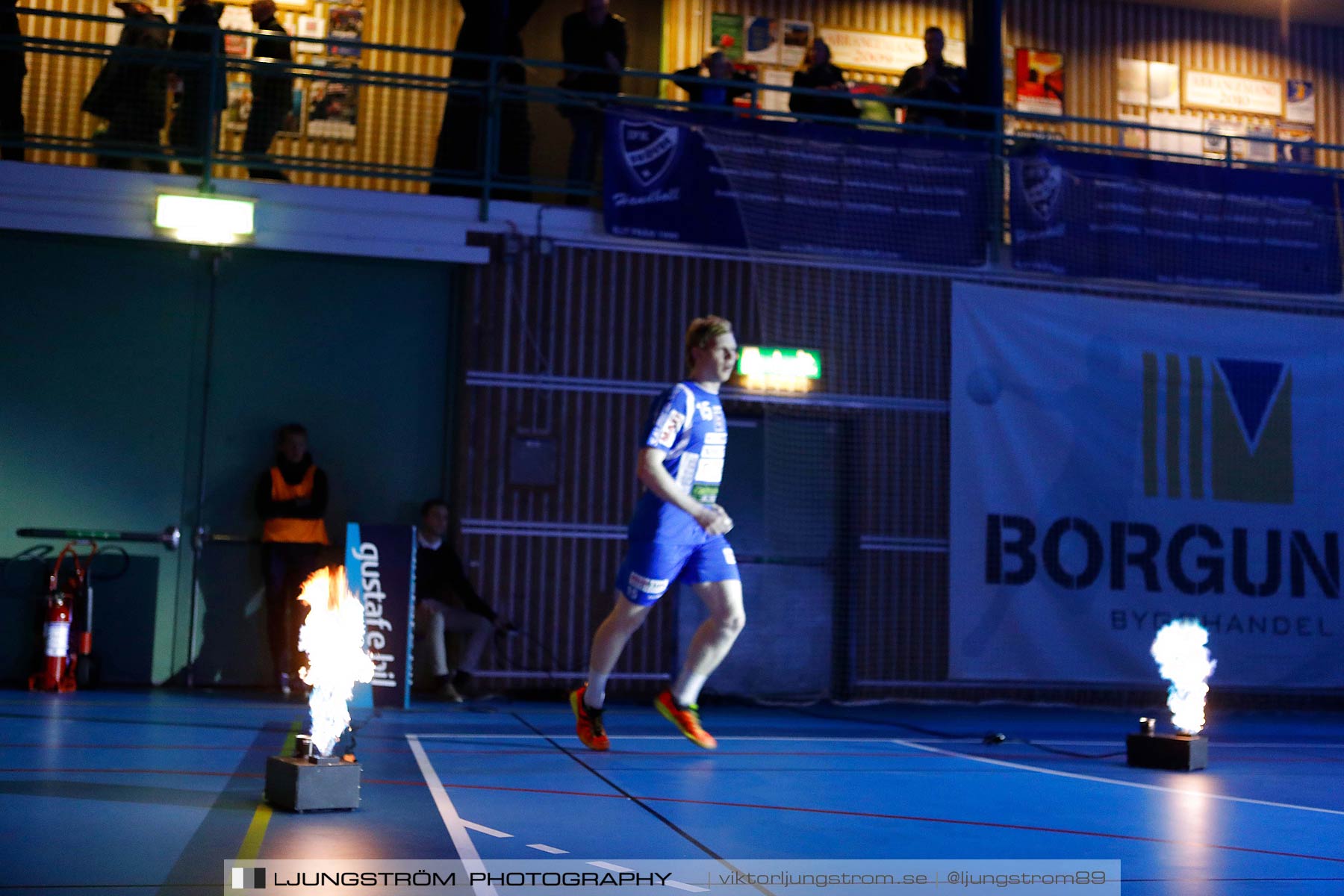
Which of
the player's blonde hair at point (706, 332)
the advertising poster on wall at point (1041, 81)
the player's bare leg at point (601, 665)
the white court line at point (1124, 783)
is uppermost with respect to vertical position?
the advertising poster on wall at point (1041, 81)

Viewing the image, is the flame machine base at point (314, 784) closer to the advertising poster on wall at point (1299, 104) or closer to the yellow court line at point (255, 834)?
the yellow court line at point (255, 834)

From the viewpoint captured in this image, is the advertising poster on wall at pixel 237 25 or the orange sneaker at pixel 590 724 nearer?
the orange sneaker at pixel 590 724

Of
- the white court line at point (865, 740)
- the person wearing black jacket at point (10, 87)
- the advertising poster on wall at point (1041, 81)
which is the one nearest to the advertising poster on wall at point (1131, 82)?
the advertising poster on wall at point (1041, 81)

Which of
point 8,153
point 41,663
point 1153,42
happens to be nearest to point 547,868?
point 41,663

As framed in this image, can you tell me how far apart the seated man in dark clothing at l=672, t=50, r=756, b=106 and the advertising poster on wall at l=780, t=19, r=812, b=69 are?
6.10 ft

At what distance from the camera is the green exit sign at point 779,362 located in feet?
35.8

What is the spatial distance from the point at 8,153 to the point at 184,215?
1742 millimetres

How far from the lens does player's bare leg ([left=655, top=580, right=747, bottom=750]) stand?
616cm

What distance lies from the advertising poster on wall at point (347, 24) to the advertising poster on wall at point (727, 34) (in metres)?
3.60

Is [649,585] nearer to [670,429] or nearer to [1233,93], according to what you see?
[670,429]

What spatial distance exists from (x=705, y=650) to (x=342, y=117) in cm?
777

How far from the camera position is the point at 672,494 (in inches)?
233

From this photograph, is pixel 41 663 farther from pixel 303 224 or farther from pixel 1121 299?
pixel 1121 299

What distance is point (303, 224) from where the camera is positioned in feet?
33.9
